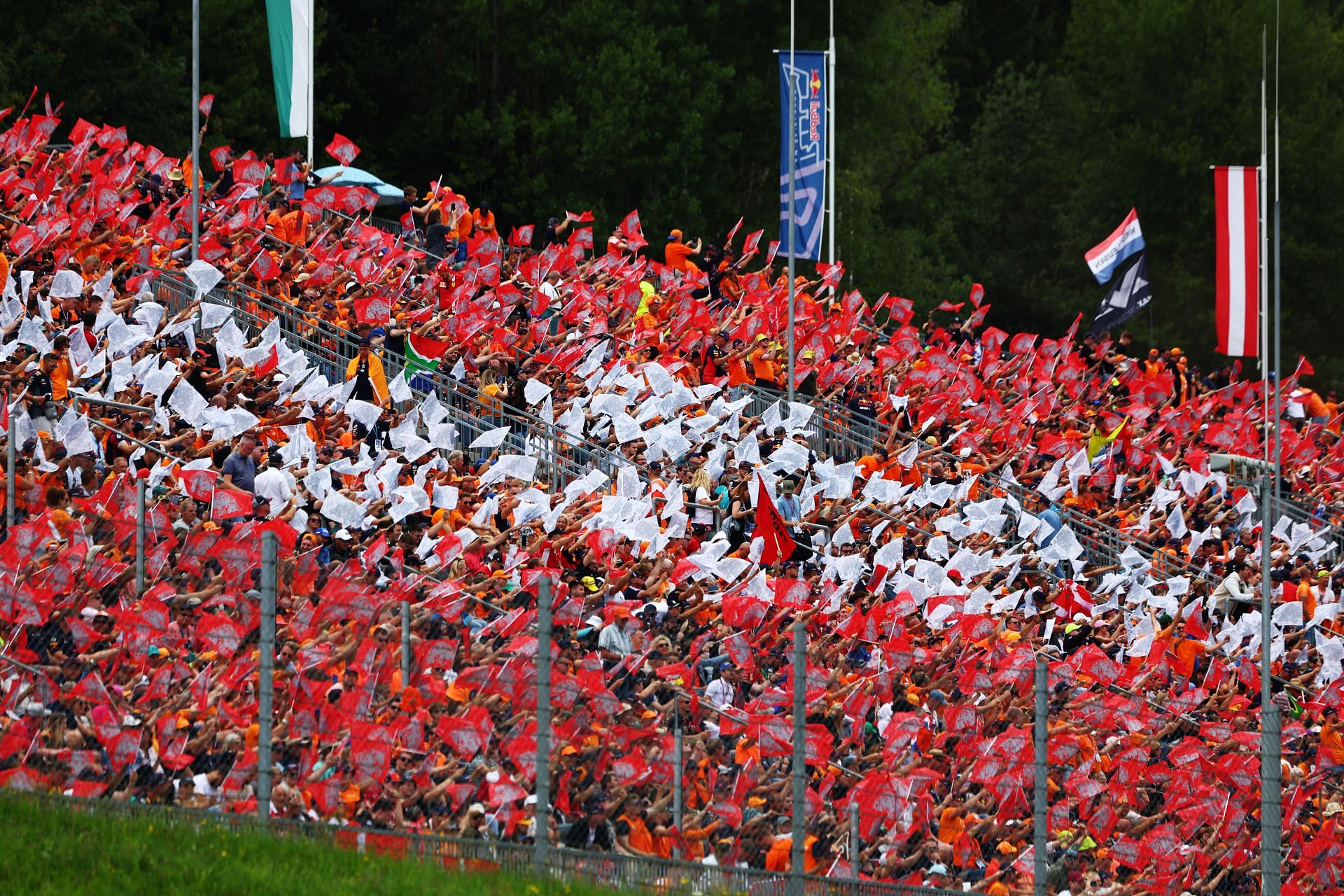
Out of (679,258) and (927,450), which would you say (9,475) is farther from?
(679,258)

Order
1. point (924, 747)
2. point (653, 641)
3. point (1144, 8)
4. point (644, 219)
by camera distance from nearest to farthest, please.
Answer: point (924, 747), point (653, 641), point (644, 219), point (1144, 8)

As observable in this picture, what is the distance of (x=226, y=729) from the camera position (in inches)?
Answer: 354

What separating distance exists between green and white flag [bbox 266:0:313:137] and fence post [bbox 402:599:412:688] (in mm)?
15776

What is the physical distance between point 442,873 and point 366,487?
6.19 m

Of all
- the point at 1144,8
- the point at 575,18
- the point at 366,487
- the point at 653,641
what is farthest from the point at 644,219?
the point at 653,641

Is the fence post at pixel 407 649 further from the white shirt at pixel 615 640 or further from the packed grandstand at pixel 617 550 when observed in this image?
the white shirt at pixel 615 640

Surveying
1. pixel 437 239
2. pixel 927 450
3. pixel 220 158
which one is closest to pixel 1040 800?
pixel 927 450

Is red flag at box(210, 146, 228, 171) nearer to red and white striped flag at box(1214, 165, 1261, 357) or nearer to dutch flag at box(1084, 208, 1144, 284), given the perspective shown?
red and white striped flag at box(1214, 165, 1261, 357)

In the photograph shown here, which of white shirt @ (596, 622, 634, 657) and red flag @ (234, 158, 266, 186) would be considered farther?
red flag @ (234, 158, 266, 186)

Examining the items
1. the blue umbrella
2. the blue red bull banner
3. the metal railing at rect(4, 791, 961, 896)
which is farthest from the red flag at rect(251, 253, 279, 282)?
the metal railing at rect(4, 791, 961, 896)

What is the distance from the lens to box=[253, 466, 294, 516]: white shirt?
13812 millimetres

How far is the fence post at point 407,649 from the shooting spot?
8984 mm

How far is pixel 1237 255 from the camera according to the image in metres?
27.4

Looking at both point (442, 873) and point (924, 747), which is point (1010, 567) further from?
point (442, 873)
